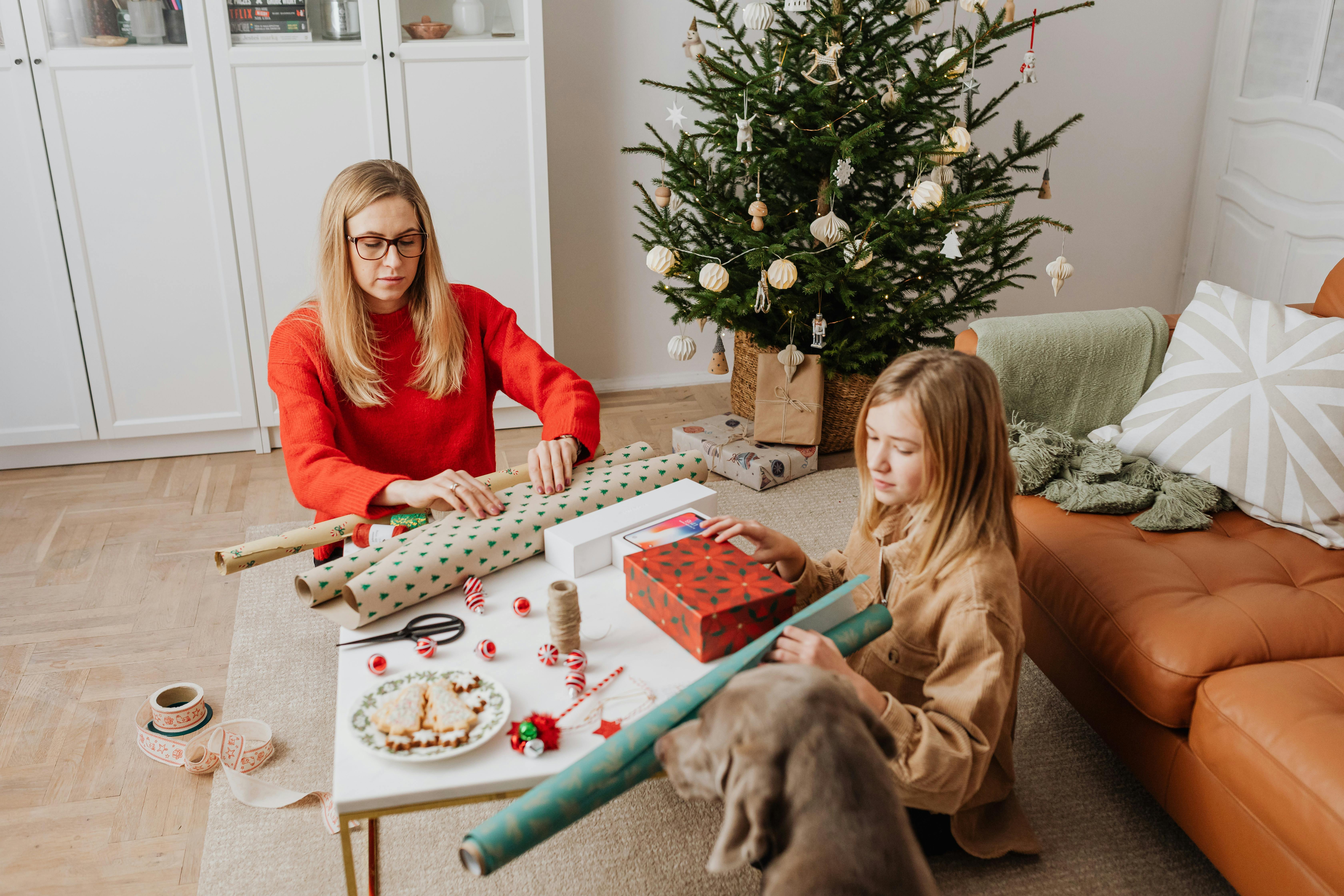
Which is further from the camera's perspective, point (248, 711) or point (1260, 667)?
point (248, 711)

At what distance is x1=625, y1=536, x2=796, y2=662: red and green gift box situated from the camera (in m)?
1.22

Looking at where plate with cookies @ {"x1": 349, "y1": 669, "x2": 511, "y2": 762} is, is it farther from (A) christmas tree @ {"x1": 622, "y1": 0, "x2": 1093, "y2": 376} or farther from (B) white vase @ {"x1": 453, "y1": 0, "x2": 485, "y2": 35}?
(B) white vase @ {"x1": 453, "y1": 0, "x2": 485, "y2": 35}

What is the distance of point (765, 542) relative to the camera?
1414 mm

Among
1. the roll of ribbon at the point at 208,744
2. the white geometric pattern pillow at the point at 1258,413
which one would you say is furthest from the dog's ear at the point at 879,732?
the white geometric pattern pillow at the point at 1258,413

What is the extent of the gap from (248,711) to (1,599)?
87 centimetres

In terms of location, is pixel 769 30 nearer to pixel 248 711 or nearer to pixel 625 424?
pixel 625 424

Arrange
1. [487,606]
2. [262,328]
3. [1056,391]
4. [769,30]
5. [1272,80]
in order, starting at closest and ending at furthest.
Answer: [487,606] < [1056,391] < [769,30] < [262,328] < [1272,80]

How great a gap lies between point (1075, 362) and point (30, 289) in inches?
112

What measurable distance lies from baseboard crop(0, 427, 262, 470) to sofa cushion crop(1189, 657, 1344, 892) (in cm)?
275

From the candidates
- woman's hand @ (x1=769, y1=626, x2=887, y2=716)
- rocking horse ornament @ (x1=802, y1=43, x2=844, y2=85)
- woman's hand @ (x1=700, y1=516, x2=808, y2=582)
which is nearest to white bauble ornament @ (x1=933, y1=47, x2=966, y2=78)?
rocking horse ornament @ (x1=802, y1=43, x2=844, y2=85)

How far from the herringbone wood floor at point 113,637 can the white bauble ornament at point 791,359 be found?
40cm

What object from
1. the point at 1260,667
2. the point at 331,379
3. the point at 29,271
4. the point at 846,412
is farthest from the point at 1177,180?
the point at 29,271

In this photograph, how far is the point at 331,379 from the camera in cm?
171

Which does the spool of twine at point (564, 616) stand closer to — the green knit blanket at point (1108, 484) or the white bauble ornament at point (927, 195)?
the green knit blanket at point (1108, 484)
